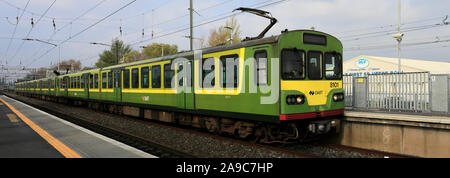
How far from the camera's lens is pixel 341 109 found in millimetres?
7988

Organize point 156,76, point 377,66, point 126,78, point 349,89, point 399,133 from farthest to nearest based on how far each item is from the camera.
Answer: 1. point 377,66
2. point 126,78
3. point 156,76
4. point 349,89
5. point 399,133

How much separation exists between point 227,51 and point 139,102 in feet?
20.7

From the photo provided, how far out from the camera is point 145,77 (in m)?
12.1

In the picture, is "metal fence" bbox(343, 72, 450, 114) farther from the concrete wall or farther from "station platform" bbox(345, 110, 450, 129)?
the concrete wall

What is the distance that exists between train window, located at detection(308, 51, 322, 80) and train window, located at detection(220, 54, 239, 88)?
6.09 ft

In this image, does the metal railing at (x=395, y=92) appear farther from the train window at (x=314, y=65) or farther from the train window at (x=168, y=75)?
the train window at (x=168, y=75)

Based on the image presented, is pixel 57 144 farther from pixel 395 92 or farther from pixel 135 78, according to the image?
pixel 395 92

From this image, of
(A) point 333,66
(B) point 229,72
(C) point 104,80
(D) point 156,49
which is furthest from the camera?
(D) point 156,49

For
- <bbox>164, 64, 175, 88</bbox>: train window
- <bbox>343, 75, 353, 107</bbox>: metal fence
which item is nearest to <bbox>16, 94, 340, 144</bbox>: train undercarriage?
<bbox>164, 64, 175, 88</bbox>: train window

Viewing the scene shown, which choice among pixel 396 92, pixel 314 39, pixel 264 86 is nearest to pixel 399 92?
pixel 396 92

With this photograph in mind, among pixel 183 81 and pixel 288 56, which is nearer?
pixel 288 56

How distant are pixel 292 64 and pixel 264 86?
2.81ft
